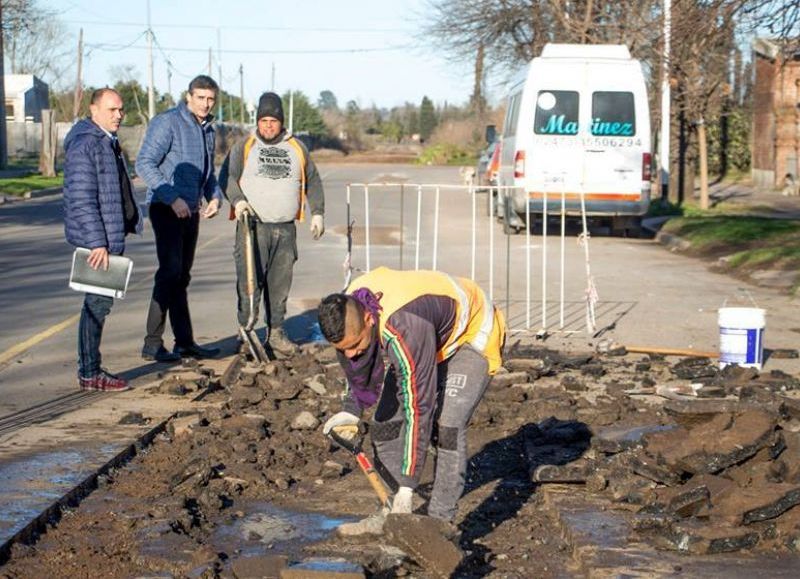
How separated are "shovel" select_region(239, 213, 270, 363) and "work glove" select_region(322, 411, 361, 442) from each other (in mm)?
4331

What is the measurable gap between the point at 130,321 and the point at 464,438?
7.42 m

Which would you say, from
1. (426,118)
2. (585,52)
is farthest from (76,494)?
(426,118)

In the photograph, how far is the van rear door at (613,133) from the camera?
22438mm

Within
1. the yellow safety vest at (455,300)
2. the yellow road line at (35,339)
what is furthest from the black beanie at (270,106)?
the yellow safety vest at (455,300)

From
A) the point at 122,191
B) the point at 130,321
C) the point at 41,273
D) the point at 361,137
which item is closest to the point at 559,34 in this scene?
the point at 41,273

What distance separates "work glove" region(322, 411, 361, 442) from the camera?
5.58 m

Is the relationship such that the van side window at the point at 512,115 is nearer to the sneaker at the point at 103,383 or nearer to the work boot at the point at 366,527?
the sneaker at the point at 103,383

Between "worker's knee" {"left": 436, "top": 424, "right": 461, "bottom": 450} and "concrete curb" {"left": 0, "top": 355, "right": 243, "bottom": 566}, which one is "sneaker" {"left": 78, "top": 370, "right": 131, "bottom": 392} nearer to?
"concrete curb" {"left": 0, "top": 355, "right": 243, "bottom": 566}

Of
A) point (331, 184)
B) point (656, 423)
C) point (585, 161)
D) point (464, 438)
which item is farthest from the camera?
point (331, 184)

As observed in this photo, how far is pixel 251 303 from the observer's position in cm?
1024

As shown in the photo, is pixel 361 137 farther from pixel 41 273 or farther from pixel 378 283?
pixel 378 283

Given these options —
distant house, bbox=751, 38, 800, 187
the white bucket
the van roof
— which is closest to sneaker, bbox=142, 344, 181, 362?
the white bucket

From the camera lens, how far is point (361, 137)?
325 ft

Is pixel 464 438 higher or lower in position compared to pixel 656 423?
higher
